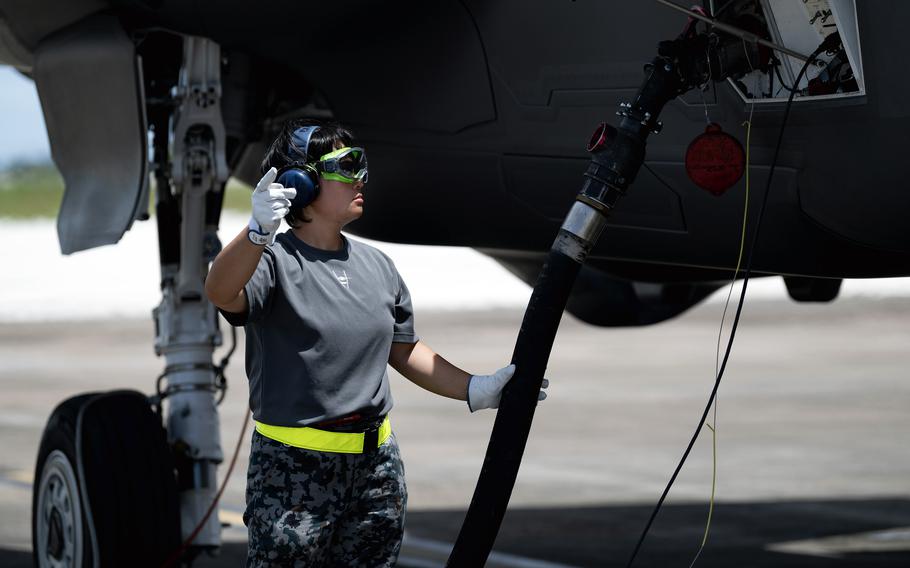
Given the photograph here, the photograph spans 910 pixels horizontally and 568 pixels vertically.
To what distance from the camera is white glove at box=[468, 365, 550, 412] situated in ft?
11.4

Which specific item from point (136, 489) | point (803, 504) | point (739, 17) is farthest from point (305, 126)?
point (803, 504)

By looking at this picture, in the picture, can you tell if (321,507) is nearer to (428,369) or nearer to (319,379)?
(319,379)

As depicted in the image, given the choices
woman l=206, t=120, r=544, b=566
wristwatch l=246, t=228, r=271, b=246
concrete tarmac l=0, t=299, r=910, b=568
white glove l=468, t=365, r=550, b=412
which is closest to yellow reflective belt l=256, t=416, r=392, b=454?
woman l=206, t=120, r=544, b=566

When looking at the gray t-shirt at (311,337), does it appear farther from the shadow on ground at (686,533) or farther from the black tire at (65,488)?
the shadow on ground at (686,533)

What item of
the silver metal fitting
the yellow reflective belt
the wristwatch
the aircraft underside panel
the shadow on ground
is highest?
the aircraft underside panel

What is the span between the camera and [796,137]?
Answer: 394cm

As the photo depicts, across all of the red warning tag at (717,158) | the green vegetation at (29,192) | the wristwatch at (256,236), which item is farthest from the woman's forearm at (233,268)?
the green vegetation at (29,192)

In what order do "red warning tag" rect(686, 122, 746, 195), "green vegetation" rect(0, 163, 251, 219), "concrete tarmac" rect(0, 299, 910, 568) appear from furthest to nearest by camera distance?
"green vegetation" rect(0, 163, 251, 219) < "concrete tarmac" rect(0, 299, 910, 568) < "red warning tag" rect(686, 122, 746, 195)

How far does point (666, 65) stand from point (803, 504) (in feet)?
15.6

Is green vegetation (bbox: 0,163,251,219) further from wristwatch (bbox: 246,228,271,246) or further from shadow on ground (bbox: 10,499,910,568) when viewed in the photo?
wristwatch (bbox: 246,228,271,246)

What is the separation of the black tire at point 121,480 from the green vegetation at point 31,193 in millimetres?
37898

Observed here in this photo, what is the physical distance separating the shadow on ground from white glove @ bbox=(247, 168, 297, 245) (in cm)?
347

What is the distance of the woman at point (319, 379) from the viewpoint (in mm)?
3326

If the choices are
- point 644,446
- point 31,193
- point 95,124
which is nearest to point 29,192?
point 31,193
